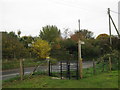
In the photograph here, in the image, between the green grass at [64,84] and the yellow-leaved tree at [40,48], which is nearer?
the green grass at [64,84]

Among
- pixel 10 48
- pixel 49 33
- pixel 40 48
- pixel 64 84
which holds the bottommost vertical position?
pixel 64 84

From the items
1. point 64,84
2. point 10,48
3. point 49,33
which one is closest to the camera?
point 64,84

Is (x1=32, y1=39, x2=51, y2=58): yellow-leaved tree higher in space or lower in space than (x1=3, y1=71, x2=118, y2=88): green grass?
higher

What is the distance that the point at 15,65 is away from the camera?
1962cm

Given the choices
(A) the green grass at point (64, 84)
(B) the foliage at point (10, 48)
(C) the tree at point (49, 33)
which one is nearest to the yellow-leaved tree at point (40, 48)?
(B) the foliage at point (10, 48)

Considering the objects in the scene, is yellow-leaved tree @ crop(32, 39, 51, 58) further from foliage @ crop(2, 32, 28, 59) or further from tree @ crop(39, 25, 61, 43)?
tree @ crop(39, 25, 61, 43)

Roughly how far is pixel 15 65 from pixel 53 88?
13281 millimetres

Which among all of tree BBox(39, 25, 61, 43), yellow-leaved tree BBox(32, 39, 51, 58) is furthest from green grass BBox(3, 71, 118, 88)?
tree BBox(39, 25, 61, 43)

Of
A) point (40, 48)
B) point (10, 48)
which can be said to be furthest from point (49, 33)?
point (10, 48)

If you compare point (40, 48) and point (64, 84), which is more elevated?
point (40, 48)

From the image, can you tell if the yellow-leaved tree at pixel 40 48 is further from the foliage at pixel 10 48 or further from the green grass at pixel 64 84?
the green grass at pixel 64 84

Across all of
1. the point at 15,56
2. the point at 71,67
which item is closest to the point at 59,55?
the point at 15,56

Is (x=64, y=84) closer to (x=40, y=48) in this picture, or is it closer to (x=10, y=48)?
(x=10, y=48)

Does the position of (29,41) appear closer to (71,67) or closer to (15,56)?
(15,56)
